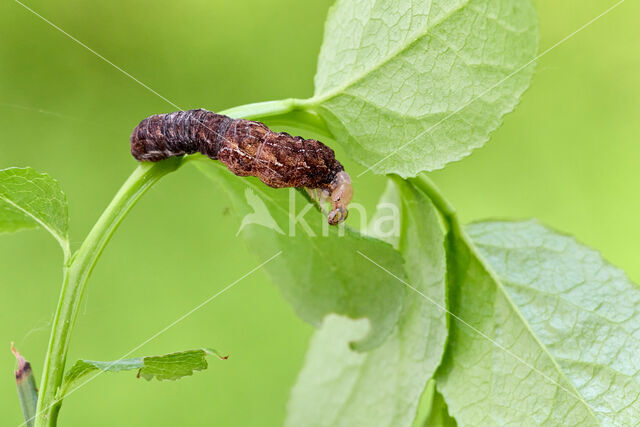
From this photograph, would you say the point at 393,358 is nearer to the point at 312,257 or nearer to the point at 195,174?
the point at 312,257

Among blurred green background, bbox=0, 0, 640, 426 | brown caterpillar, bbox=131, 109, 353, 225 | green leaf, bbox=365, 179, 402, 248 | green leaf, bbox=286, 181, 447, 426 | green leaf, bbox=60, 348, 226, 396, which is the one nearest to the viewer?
green leaf, bbox=60, 348, 226, 396

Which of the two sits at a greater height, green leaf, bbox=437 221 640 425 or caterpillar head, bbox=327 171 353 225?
caterpillar head, bbox=327 171 353 225

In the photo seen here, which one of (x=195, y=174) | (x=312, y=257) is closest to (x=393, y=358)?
(x=312, y=257)

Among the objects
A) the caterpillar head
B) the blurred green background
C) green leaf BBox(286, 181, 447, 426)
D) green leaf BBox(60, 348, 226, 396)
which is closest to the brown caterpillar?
the caterpillar head

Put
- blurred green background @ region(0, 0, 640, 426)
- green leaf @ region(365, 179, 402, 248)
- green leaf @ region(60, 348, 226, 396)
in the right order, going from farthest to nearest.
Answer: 1. blurred green background @ region(0, 0, 640, 426)
2. green leaf @ region(365, 179, 402, 248)
3. green leaf @ region(60, 348, 226, 396)

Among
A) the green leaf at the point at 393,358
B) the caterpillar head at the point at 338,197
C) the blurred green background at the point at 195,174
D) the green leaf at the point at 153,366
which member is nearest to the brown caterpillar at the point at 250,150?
the caterpillar head at the point at 338,197

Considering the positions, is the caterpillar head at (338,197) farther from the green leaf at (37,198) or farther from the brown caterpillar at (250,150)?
the green leaf at (37,198)

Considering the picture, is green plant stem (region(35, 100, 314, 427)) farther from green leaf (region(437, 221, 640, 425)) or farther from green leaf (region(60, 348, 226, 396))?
green leaf (region(437, 221, 640, 425))
